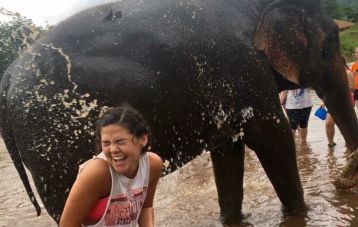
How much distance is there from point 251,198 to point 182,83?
2.00 metres

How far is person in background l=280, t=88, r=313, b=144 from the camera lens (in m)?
7.39

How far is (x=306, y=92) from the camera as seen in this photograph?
24.0 feet

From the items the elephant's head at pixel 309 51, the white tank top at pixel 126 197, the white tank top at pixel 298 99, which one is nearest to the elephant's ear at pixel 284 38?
the elephant's head at pixel 309 51

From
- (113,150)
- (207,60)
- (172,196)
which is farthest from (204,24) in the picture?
(172,196)

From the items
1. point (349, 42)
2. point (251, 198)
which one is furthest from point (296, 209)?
point (349, 42)

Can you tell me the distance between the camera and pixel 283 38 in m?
3.67

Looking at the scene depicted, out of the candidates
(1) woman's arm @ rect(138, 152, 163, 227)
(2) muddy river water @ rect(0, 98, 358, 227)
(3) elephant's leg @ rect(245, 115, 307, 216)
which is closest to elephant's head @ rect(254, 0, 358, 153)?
(3) elephant's leg @ rect(245, 115, 307, 216)

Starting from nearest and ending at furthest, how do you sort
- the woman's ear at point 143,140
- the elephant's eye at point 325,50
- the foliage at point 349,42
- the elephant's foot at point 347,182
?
the woman's ear at point 143,140 < the elephant's eye at point 325,50 < the elephant's foot at point 347,182 < the foliage at point 349,42

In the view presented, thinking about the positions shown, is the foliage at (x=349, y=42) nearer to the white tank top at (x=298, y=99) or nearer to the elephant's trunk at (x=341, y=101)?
the white tank top at (x=298, y=99)

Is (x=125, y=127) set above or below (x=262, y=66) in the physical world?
below

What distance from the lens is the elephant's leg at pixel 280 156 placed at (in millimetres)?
3603

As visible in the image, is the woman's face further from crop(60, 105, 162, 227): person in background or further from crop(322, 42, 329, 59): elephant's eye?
crop(322, 42, 329, 59): elephant's eye

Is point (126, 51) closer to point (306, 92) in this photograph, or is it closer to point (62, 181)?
point (62, 181)

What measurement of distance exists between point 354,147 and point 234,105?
1266 millimetres
